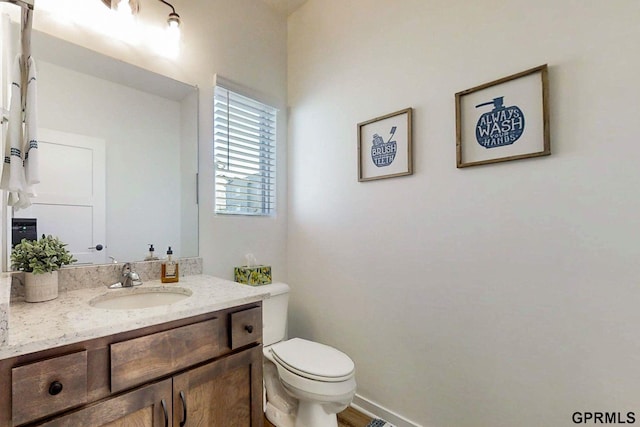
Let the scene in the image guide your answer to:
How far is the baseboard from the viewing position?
1.62 m

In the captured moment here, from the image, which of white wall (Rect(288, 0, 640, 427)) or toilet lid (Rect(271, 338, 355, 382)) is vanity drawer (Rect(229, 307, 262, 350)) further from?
white wall (Rect(288, 0, 640, 427))

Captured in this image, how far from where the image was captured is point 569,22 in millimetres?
1161

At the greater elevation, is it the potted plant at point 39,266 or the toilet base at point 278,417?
the potted plant at point 39,266

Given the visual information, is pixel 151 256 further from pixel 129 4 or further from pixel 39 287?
pixel 129 4

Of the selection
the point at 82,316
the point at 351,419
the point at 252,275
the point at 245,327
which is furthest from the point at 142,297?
the point at 351,419

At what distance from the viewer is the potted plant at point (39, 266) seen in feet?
3.56

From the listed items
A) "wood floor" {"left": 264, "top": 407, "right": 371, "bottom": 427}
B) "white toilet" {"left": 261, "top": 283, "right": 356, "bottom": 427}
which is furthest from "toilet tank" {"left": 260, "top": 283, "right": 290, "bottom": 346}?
"wood floor" {"left": 264, "top": 407, "right": 371, "bottom": 427}

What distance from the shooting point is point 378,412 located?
173cm

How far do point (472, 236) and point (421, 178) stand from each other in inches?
15.1

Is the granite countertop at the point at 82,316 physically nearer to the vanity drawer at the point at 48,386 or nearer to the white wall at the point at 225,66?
the vanity drawer at the point at 48,386

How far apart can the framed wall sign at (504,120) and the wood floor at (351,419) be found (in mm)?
1489
